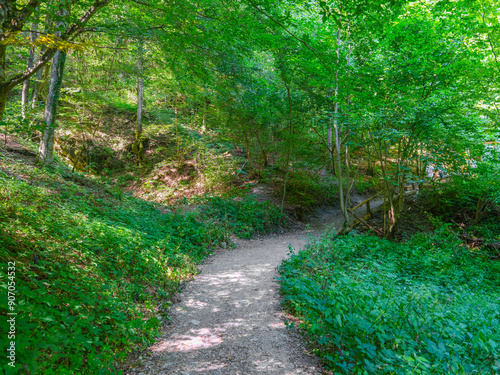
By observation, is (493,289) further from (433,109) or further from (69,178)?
(69,178)

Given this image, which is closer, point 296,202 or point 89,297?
point 89,297

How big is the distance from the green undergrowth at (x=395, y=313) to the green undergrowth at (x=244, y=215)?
11.6 feet

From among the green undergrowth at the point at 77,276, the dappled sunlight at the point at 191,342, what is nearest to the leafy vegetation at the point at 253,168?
the green undergrowth at the point at 77,276

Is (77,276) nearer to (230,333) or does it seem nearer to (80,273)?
(80,273)

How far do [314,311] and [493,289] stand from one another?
4.99 metres

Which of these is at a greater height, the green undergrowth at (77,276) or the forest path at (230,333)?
the green undergrowth at (77,276)

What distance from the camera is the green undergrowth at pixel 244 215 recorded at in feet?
31.6

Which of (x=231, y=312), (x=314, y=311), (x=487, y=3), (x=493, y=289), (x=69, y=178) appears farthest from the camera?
(x=69, y=178)

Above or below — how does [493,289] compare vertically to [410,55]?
below

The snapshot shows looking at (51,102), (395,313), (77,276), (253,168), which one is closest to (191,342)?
(77,276)

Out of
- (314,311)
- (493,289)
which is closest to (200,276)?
(314,311)

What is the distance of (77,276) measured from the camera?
347 cm

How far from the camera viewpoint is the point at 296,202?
40.5 ft

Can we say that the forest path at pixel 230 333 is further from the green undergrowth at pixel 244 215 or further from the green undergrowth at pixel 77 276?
the green undergrowth at pixel 244 215
